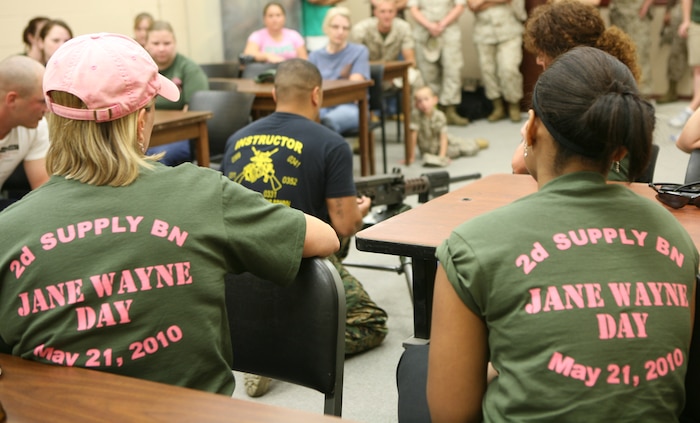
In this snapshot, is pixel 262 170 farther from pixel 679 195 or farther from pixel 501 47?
pixel 501 47

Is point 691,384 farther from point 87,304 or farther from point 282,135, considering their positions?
point 282,135

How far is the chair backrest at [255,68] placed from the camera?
19.3 ft

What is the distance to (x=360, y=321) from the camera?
2.90 m

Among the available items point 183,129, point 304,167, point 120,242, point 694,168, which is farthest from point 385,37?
point 120,242

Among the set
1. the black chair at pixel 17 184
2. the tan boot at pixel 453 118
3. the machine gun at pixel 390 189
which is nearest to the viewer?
the machine gun at pixel 390 189

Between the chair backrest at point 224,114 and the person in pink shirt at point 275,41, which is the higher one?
the person in pink shirt at point 275,41

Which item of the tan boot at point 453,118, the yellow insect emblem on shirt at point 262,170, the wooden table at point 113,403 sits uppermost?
the wooden table at point 113,403

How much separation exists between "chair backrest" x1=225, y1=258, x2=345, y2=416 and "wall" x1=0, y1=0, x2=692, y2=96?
15.2ft

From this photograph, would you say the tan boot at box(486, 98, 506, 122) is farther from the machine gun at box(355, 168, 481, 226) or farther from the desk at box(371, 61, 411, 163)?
the machine gun at box(355, 168, 481, 226)

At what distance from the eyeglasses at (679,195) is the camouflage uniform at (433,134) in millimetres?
4123

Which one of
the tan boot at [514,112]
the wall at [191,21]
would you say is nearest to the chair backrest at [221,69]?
the wall at [191,21]

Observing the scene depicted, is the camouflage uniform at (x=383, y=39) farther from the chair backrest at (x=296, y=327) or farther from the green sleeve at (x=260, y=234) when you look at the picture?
the green sleeve at (x=260, y=234)

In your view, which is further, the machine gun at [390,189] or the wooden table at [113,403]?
the machine gun at [390,189]

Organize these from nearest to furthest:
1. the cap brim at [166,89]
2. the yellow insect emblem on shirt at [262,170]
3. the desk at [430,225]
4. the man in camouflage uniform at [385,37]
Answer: the cap brim at [166,89] < the desk at [430,225] < the yellow insect emblem on shirt at [262,170] < the man in camouflage uniform at [385,37]
